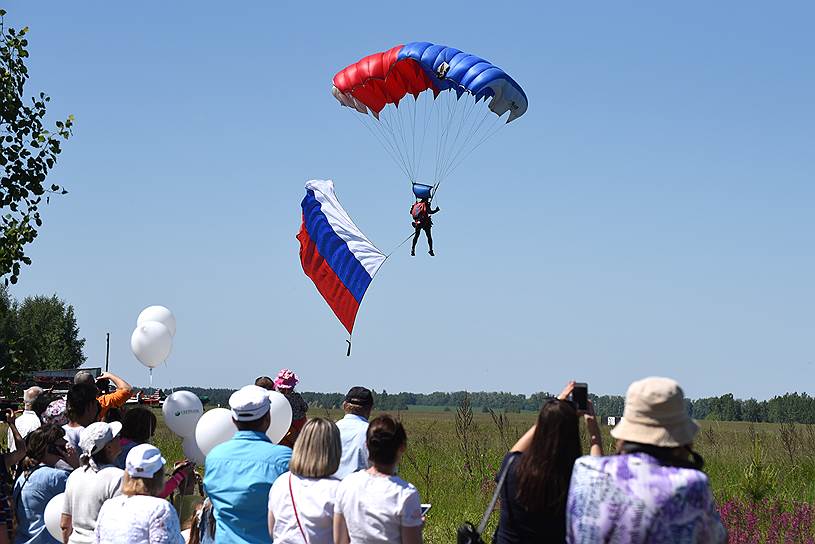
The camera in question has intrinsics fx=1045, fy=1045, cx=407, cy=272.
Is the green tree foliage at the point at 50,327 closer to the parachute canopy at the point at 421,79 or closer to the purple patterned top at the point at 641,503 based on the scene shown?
the parachute canopy at the point at 421,79

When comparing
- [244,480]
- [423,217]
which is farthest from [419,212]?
[244,480]

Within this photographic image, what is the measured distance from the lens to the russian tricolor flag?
14789mm

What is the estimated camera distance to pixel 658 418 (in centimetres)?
354

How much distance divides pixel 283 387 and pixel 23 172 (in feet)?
14.5

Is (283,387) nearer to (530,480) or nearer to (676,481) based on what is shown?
(530,480)

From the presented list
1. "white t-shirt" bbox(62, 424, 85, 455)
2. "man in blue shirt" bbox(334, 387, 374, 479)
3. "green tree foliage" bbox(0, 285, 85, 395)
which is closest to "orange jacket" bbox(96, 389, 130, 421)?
"white t-shirt" bbox(62, 424, 85, 455)

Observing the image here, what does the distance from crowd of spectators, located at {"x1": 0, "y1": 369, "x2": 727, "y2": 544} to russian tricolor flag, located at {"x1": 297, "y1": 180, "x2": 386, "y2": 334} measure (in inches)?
301

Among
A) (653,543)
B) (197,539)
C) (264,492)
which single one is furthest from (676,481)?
(197,539)

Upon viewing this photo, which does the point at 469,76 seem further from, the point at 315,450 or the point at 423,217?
the point at 315,450

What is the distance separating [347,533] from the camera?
16.1 ft

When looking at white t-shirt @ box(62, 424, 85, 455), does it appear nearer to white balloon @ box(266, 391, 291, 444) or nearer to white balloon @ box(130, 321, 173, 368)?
white balloon @ box(266, 391, 291, 444)

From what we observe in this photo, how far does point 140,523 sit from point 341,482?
97 cm

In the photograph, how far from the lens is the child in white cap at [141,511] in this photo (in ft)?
16.3

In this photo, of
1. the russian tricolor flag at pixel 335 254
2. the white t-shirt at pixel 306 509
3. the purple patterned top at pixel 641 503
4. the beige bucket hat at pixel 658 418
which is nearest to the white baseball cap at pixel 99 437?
the white t-shirt at pixel 306 509
